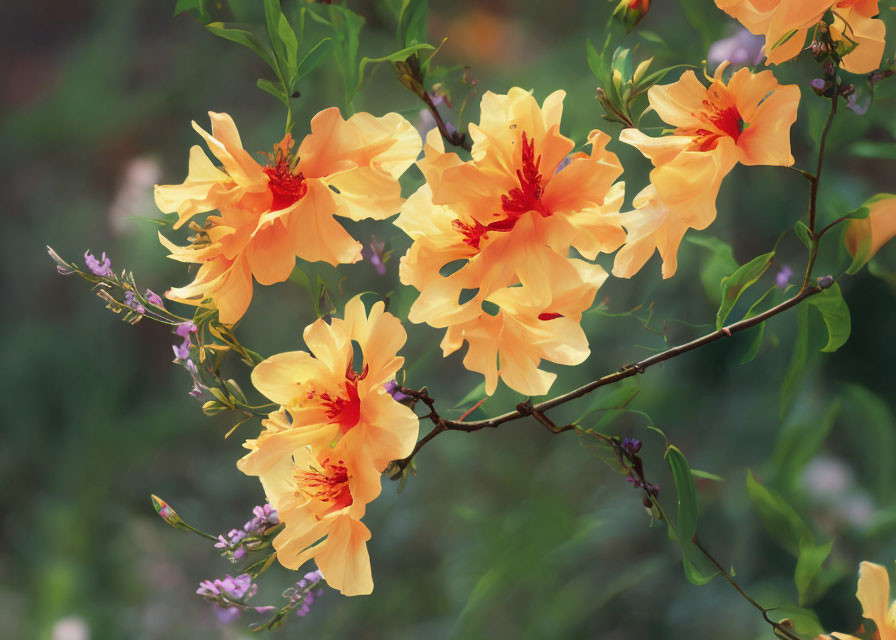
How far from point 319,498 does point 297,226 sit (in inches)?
2.6

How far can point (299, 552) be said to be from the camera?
0.19 metres

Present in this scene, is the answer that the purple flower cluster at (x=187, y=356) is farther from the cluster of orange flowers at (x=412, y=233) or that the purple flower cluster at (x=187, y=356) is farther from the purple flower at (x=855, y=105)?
the purple flower at (x=855, y=105)

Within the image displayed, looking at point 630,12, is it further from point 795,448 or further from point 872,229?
point 795,448

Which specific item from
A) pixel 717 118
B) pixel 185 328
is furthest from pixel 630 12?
pixel 185 328

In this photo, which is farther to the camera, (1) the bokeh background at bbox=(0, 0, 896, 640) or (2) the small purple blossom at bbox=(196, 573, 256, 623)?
(1) the bokeh background at bbox=(0, 0, 896, 640)

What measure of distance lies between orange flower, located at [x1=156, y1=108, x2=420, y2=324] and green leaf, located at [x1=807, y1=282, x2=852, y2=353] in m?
0.11

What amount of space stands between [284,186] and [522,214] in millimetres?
59

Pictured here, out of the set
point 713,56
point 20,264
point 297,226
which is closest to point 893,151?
point 713,56

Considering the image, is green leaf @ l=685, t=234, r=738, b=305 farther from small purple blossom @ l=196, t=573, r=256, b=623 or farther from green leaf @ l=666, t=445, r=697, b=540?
small purple blossom @ l=196, t=573, r=256, b=623

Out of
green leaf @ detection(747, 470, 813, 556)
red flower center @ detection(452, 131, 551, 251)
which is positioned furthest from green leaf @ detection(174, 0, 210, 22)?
green leaf @ detection(747, 470, 813, 556)

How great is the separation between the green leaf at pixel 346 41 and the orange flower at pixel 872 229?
0.49 ft

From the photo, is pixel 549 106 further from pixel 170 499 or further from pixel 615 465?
pixel 170 499

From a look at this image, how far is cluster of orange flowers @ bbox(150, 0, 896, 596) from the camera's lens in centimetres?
18

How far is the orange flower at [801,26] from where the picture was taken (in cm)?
19
